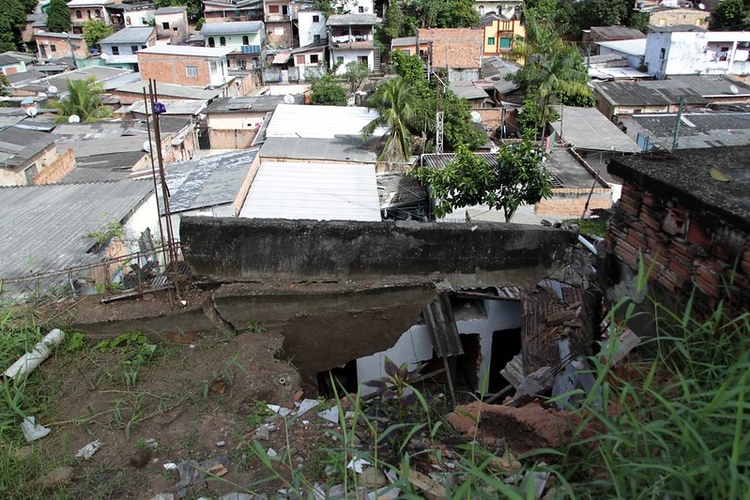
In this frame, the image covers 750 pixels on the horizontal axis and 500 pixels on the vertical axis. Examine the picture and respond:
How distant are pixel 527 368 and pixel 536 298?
0.79 m

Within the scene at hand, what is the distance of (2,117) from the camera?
19719 millimetres

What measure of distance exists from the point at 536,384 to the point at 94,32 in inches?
1745

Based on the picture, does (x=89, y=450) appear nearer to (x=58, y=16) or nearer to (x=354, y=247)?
(x=354, y=247)

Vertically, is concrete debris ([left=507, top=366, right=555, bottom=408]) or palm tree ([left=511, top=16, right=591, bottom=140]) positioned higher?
palm tree ([left=511, top=16, right=591, bottom=140])

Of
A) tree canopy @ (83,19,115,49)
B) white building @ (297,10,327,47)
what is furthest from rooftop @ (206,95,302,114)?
tree canopy @ (83,19,115,49)

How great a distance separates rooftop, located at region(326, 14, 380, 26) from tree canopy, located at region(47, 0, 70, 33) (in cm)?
2188

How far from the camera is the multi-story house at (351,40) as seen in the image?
32.2 meters

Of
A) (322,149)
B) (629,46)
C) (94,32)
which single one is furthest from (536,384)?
(94,32)

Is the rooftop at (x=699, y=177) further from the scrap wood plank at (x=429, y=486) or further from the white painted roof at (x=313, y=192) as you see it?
the white painted roof at (x=313, y=192)

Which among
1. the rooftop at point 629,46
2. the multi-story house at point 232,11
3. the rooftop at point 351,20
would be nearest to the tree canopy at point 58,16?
the multi-story house at point 232,11

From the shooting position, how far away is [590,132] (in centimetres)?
1914

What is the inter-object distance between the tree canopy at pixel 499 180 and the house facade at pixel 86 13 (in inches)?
1644

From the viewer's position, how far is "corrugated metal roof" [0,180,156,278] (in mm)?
8242

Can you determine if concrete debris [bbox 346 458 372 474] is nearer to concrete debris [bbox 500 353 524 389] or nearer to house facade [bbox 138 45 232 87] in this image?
concrete debris [bbox 500 353 524 389]
